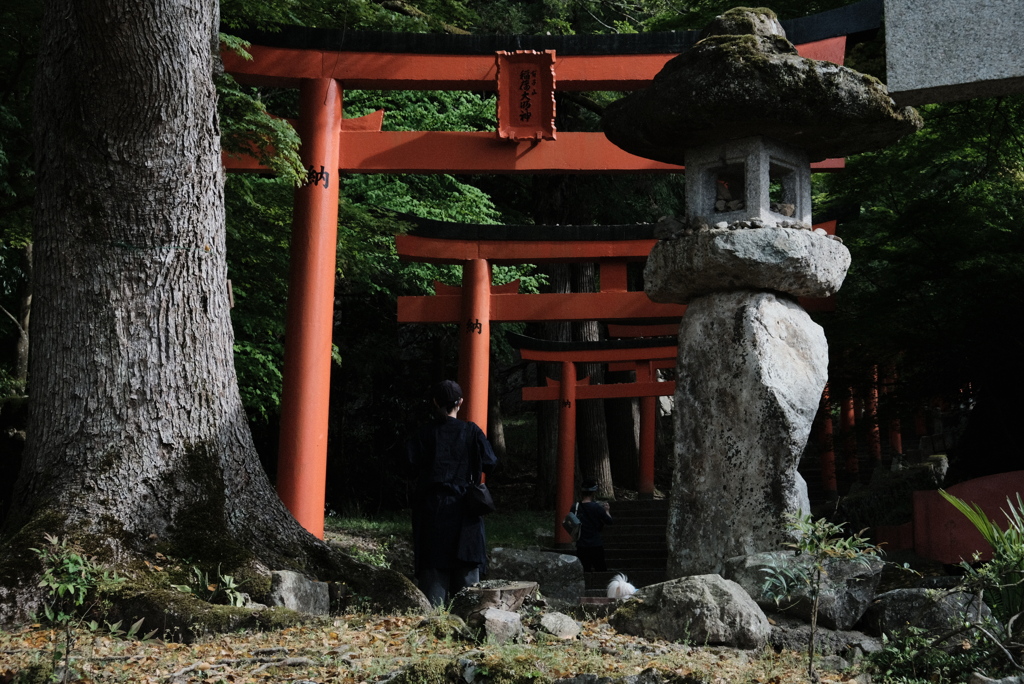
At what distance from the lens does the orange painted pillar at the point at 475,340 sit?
11.5 metres

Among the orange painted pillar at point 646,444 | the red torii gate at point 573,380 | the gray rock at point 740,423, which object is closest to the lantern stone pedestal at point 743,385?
the gray rock at point 740,423

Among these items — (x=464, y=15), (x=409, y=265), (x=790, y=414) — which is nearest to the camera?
(x=790, y=414)

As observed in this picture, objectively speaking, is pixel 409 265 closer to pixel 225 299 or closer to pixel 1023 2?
pixel 225 299

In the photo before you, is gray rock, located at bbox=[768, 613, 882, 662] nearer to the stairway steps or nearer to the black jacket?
the black jacket

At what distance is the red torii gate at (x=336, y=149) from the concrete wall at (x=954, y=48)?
4.28 meters

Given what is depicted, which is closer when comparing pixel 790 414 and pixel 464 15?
pixel 790 414

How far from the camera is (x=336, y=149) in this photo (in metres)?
8.01

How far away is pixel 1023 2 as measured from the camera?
3.80 m

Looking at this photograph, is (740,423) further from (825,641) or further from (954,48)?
(954,48)

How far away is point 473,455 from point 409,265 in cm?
1084

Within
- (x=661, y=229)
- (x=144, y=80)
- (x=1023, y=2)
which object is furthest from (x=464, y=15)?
(x=1023, y=2)

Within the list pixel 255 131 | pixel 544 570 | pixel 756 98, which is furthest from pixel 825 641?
pixel 544 570

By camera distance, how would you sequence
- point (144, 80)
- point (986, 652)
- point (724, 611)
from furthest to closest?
point (144, 80)
point (724, 611)
point (986, 652)

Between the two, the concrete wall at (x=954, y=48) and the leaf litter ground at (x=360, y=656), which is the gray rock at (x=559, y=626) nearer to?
the leaf litter ground at (x=360, y=656)
